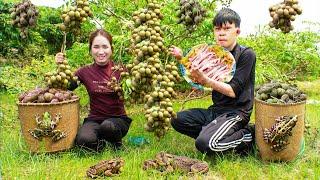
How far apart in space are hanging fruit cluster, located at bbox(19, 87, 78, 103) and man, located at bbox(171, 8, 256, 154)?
1.04m

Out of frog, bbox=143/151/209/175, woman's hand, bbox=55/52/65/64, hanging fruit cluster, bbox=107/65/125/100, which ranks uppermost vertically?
woman's hand, bbox=55/52/65/64

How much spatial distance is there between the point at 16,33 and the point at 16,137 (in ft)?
13.1

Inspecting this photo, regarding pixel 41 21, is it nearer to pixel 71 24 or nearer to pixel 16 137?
pixel 16 137

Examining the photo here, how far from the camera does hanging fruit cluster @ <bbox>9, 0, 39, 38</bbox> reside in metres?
4.22

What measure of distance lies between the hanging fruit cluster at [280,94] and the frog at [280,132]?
152 mm

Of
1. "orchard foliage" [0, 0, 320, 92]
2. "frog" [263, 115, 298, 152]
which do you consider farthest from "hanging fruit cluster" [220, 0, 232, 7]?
"frog" [263, 115, 298, 152]

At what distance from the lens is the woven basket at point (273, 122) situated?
4.22 m

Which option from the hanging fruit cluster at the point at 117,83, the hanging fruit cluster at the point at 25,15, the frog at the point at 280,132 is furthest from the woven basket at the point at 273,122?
the hanging fruit cluster at the point at 25,15

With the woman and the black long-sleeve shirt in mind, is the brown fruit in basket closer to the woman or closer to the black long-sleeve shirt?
the woman

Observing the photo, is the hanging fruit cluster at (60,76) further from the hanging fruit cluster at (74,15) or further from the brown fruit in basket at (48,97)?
the hanging fruit cluster at (74,15)

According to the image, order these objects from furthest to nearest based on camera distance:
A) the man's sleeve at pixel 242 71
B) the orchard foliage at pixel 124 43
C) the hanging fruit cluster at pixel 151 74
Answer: the orchard foliage at pixel 124 43, the man's sleeve at pixel 242 71, the hanging fruit cluster at pixel 151 74

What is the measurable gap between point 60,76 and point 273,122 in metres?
1.83

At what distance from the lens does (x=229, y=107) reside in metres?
4.54

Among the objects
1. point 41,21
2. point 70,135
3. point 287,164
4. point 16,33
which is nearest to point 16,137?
point 70,135
